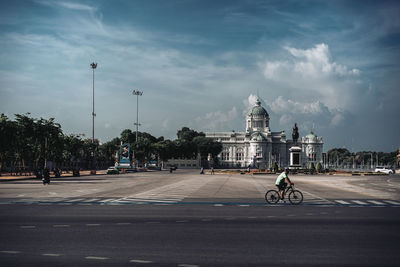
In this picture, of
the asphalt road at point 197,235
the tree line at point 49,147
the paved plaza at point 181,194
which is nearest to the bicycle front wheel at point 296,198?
the paved plaza at point 181,194

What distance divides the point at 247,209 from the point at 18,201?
40.3 feet

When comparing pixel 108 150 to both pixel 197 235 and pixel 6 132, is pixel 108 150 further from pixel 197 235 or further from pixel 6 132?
pixel 197 235

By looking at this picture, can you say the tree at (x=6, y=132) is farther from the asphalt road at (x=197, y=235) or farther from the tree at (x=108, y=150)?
the tree at (x=108, y=150)

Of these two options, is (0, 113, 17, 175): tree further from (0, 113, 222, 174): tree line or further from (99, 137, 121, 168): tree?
(99, 137, 121, 168): tree

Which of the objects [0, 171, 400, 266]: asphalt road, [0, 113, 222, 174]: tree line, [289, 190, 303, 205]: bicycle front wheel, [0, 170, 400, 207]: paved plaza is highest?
[0, 113, 222, 174]: tree line

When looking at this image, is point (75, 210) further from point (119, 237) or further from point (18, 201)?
point (119, 237)

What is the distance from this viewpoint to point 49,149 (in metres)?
76.5

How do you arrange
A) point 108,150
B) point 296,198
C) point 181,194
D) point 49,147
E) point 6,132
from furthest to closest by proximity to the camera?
point 108,150
point 49,147
point 6,132
point 181,194
point 296,198

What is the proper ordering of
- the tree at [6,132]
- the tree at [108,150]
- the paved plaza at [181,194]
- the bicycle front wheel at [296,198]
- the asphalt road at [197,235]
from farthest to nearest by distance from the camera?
the tree at [108,150] → the tree at [6,132] → the paved plaza at [181,194] → the bicycle front wheel at [296,198] → the asphalt road at [197,235]

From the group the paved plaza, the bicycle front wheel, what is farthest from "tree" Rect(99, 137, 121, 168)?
the bicycle front wheel

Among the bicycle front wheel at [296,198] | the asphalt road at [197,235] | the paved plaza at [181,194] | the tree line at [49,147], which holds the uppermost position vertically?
the tree line at [49,147]

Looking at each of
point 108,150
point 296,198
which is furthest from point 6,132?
point 108,150

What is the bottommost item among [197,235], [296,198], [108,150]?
[197,235]

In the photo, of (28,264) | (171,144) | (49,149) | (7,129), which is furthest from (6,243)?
(171,144)
